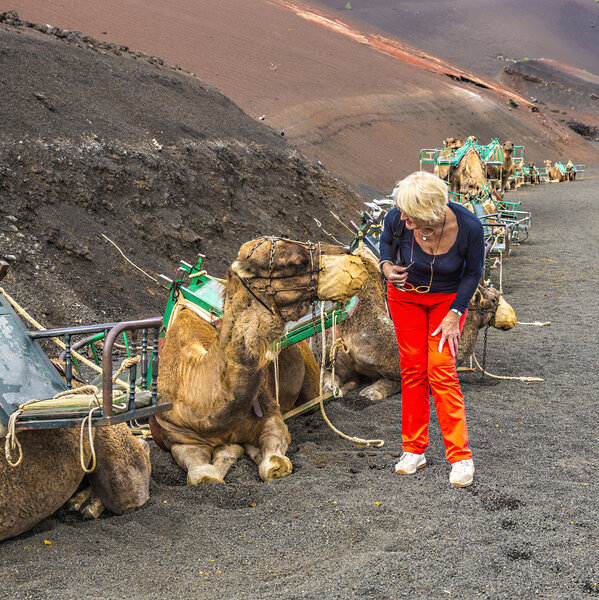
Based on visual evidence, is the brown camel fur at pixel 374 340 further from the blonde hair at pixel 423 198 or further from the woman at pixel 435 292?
the blonde hair at pixel 423 198

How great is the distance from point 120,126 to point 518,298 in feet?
28.0

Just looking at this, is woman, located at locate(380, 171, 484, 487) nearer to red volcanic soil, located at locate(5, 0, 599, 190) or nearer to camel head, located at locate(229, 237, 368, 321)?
camel head, located at locate(229, 237, 368, 321)

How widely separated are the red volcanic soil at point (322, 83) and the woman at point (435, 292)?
85.0 ft

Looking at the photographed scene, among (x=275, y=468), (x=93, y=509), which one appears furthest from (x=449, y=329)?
(x=93, y=509)

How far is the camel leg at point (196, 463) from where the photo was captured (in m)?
Result: 5.18

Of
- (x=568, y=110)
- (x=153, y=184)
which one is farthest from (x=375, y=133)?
(x=568, y=110)

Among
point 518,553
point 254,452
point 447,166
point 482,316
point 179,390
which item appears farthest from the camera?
point 447,166

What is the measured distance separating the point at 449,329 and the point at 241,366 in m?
1.30

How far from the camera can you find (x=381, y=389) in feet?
24.9

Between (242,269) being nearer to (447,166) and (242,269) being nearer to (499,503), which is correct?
(499,503)

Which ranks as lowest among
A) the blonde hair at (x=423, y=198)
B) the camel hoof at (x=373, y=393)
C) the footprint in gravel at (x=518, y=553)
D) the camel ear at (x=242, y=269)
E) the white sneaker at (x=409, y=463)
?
the camel hoof at (x=373, y=393)

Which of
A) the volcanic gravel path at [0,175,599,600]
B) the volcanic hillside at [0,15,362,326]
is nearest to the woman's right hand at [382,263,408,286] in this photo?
the volcanic gravel path at [0,175,599,600]

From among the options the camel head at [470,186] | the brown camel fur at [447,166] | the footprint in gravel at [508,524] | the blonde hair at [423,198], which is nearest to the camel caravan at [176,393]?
the blonde hair at [423,198]

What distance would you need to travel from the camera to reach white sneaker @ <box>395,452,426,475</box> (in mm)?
5129
